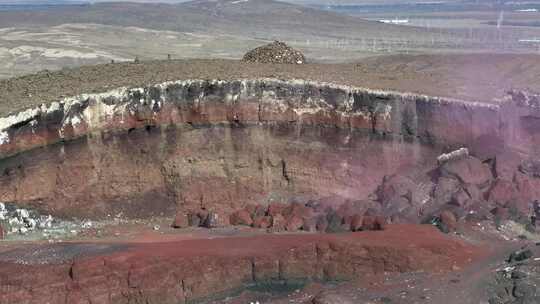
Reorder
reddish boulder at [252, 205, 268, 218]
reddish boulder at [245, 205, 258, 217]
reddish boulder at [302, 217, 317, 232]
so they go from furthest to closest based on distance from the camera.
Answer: reddish boulder at [245, 205, 258, 217] < reddish boulder at [252, 205, 268, 218] < reddish boulder at [302, 217, 317, 232]

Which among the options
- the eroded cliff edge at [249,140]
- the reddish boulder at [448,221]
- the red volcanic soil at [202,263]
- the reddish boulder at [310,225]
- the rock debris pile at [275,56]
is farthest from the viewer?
the rock debris pile at [275,56]

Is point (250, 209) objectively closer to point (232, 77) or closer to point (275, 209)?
point (275, 209)

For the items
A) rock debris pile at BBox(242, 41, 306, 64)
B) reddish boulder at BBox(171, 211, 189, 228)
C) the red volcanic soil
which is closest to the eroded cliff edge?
reddish boulder at BBox(171, 211, 189, 228)

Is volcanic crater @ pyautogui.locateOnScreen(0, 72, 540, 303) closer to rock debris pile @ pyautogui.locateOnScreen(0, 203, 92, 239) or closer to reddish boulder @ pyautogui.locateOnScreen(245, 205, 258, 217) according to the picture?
reddish boulder @ pyautogui.locateOnScreen(245, 205, 258, 217)

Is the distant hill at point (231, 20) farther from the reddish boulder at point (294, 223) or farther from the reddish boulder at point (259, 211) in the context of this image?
the reddish boulder at point (294, 223)

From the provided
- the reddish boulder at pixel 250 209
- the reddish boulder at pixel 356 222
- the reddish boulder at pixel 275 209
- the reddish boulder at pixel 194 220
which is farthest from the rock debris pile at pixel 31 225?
the reddish boulder at pixel 356 222
